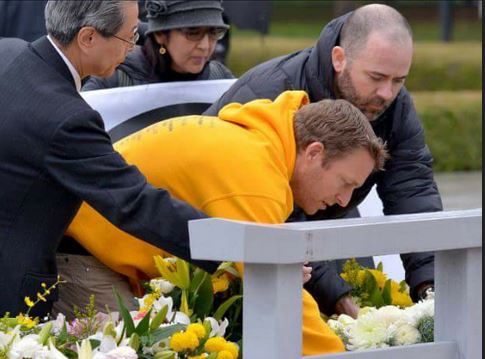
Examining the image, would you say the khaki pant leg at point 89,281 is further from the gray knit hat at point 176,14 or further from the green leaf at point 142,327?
the gray knit hat at point 176,14

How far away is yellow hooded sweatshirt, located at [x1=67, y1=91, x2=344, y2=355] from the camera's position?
10.5 feet

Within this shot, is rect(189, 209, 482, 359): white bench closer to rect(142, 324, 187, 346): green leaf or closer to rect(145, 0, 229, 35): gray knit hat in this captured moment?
rect(142, 324, 187, 346): green leaf

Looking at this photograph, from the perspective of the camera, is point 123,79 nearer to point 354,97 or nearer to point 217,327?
point 354,97

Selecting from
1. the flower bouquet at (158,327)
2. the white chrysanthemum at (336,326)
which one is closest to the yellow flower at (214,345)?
the flower bouquet at (158,327)

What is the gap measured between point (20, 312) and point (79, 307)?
15.2 inches

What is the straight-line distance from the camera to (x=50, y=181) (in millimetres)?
3227

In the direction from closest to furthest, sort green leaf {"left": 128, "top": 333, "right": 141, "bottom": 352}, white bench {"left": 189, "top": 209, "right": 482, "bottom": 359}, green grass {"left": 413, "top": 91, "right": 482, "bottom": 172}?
white bench {"left": 189, "top": 209, "right": 482, "bottom": 359} → green leaf {"left": 128, "top": 333, "right": 141, "bottom": 352} → green grass {"left": 413, "top": 91, "right": 482, "bottom": 172}

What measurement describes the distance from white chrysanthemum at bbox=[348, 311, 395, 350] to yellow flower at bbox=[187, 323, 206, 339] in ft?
1.86

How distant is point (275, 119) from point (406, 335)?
70cm

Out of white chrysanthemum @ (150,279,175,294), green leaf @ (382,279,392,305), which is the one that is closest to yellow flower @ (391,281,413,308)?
green leaf @ (382,279,392,305)

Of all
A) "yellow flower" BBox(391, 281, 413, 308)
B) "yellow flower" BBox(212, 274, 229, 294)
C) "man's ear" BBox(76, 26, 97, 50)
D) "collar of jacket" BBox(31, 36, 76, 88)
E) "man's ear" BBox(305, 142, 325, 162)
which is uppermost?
"man's ear" BBox(76, 26, 97, 50)

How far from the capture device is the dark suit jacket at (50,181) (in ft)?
10.3

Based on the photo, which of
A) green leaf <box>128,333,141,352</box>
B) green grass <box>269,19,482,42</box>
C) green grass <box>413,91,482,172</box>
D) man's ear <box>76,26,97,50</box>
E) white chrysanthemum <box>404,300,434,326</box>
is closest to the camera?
green leaf <box>128,333,141,352</box>

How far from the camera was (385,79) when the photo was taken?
4238 millimetres
